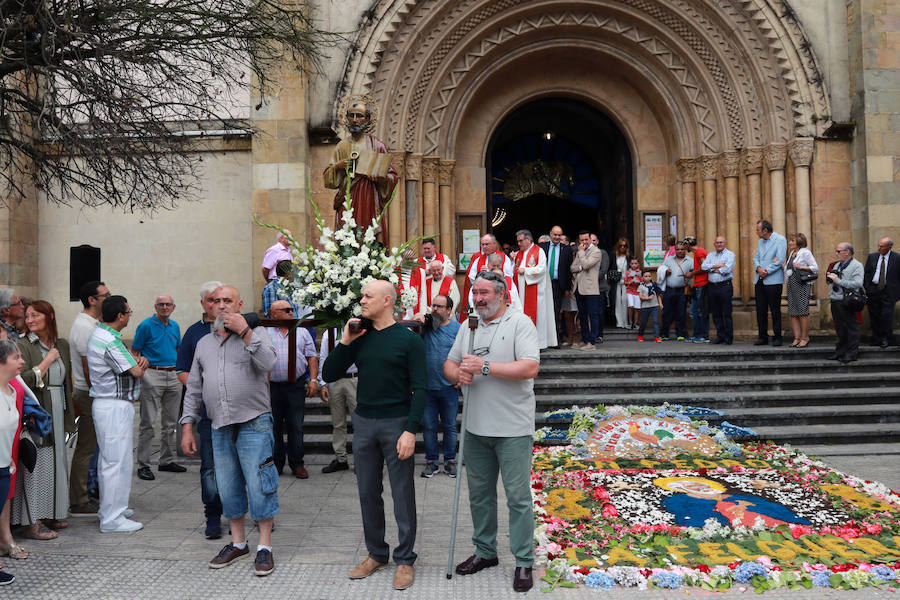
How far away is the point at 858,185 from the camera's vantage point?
1201 cm

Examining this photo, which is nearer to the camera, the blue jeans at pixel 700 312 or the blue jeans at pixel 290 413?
the blue jeans at pixel 290 413

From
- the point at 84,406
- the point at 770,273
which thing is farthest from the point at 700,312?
the point at 84,406

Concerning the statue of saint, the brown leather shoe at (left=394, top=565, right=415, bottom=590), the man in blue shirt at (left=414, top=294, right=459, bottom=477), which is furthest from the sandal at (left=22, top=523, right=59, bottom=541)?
the statue of saint

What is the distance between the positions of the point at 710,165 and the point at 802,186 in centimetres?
170

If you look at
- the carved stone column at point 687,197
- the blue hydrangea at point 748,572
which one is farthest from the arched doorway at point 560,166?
the blue hydrangea at point 748,572

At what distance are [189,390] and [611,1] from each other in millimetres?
11190

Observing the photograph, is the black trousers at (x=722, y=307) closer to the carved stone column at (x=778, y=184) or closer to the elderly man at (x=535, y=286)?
the carved stone column at (x=778, y=184)

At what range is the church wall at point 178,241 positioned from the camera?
12.5 meters

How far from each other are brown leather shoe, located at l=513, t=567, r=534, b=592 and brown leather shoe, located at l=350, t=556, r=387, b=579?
3.00ft

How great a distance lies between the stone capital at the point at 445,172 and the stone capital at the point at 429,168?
0.63 feet

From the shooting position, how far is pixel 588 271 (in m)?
11.3

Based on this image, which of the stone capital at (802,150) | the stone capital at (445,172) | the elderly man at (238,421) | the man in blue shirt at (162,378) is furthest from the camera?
the stone capital at (445,172)

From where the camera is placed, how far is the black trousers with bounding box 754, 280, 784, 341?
35.2 feet

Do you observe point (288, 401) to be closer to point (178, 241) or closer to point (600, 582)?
point (600, 582)
